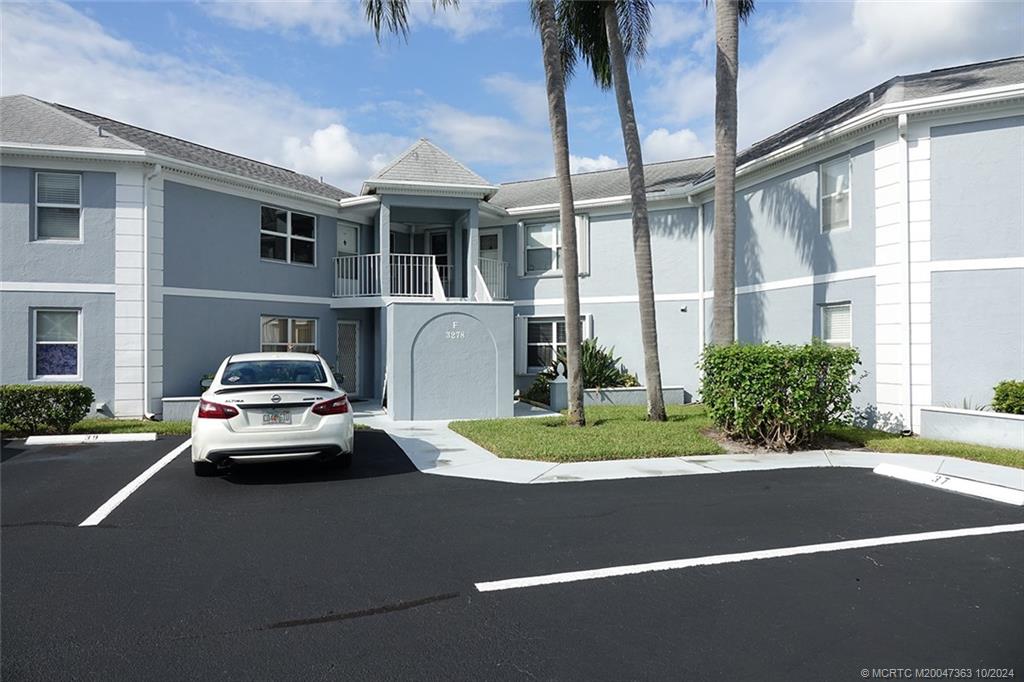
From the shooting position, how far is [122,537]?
5.62m

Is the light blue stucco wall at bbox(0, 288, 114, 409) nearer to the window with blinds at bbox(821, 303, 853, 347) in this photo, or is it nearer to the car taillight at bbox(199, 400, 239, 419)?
the car taillight at bbox(199, 400, 239, 419)

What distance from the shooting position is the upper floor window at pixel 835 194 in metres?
12.4

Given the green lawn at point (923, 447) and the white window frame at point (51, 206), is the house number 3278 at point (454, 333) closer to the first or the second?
the green lawn at point (923, 447)

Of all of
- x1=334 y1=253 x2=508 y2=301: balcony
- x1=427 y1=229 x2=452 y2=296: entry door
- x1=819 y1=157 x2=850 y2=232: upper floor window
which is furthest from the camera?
x1=427 y1=229 x2=452 y2=296: entry door

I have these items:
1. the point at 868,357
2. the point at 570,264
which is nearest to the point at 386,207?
the point at 570,264

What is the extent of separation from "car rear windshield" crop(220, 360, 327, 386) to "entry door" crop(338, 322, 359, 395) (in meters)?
9.11

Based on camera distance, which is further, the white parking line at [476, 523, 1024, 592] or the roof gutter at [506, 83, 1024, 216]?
the roof gutter at [506, 83, 1024, 216]

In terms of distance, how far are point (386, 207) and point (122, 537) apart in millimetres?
11828

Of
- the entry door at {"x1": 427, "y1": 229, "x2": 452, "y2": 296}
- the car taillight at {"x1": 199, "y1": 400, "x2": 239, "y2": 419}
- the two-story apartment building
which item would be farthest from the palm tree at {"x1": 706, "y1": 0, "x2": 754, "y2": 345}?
the entry door at {"x1": 427, "y1": 229, "x2": 452, "y2": 296}

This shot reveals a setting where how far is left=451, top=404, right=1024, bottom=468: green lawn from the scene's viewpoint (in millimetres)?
9344

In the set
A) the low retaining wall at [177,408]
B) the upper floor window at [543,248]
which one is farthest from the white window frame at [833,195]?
the low retaining wall at [177,408]

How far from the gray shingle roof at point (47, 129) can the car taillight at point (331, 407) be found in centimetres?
912

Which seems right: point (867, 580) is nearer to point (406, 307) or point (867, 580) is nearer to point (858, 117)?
point (858, 117)

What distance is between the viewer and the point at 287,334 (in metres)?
16.5
